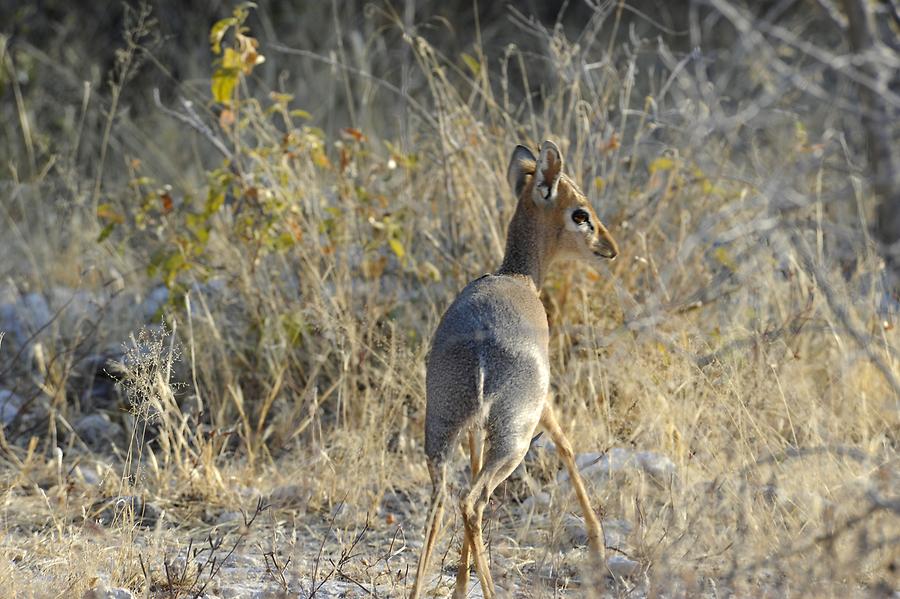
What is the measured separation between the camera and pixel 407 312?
543 centimetres

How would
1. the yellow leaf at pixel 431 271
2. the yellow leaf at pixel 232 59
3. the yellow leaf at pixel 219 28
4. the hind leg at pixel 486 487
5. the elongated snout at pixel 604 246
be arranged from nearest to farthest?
the hind leg at pixel 486 487, the elongated snout at pixel 604 246, the yellow leaf at pixel 219 28, the yellow leaf at pixel 232 59, the yellow leaf at pixel 431 271

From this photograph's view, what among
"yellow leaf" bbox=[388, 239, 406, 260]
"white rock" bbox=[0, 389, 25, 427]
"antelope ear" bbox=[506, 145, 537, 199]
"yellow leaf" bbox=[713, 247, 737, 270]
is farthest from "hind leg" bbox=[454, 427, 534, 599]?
"white rock" bbox=[0, 389, 25, 427]

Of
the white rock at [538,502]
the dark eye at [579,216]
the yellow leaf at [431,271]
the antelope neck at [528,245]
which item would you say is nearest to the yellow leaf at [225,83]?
the yellow leaf at [431,271]

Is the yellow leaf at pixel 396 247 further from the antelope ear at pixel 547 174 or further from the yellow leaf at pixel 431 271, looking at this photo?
the antelope ear at pixel 547 174

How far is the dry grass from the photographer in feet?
12.2

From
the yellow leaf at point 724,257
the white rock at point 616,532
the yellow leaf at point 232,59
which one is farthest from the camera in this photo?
→ the yellow leaf at point 724,257

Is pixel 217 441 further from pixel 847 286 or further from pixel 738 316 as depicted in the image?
pixel 847 286

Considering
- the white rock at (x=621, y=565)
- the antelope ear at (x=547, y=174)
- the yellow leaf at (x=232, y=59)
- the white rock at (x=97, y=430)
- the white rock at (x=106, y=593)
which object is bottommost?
the white rock at (x=97, y=430)

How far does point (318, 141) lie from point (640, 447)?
192 centimetres

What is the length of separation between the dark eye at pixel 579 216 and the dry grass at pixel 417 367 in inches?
16.6

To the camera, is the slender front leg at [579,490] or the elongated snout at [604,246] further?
the elongated snout at [604,246]

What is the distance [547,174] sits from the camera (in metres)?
4.11

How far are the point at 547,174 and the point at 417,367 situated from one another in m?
0.98

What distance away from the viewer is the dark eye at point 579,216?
4242 millimetres
